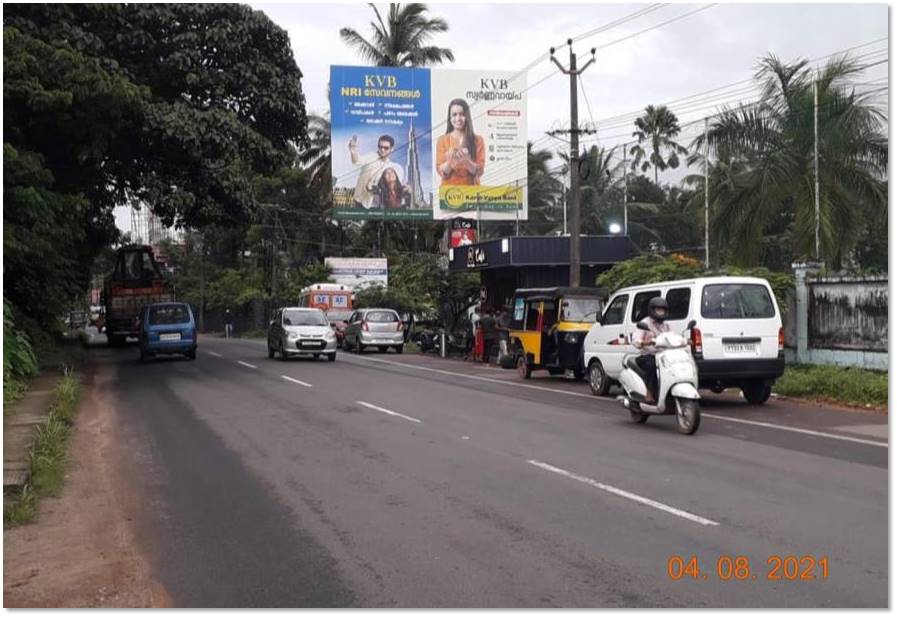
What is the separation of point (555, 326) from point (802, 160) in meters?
6.97

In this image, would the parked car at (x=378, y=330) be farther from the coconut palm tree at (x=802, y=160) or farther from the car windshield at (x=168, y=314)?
the coconut palm tree at (x=802, y=160)

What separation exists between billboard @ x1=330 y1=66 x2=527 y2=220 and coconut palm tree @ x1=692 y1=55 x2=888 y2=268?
1926cm

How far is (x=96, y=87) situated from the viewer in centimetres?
1786

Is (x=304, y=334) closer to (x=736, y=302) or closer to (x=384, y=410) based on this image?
(x=384, y=410)

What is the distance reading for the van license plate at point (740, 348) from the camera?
45.7ft

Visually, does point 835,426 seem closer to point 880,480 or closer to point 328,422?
point 880,480

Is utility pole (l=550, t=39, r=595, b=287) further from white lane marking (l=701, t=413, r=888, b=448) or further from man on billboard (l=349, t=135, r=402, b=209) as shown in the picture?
man on billboard (l=349, t=135, r=402, b=209)

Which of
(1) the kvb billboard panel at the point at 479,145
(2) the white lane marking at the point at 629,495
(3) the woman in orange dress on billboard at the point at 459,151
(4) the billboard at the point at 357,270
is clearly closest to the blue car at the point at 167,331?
(1) the kvb billboard panel at the point at 479,145

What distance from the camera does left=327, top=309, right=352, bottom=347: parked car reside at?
3797cm

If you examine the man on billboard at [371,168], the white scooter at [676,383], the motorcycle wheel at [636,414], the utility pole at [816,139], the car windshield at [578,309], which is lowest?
the motorcycle wheel at [636,414]

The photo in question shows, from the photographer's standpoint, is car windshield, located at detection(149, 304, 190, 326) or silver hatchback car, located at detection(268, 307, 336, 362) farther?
car windshield, located at detection(149, 304, 190, 326)

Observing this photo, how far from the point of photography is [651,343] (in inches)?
462
